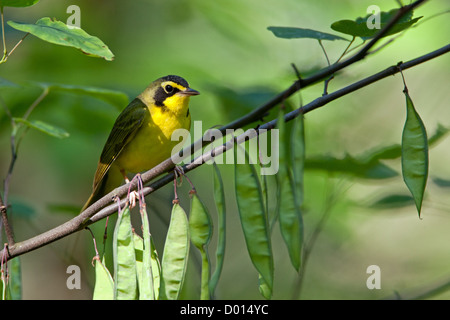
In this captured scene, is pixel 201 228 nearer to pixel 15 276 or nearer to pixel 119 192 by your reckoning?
pixel 119 192

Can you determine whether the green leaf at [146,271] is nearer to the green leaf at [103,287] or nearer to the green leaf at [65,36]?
the green leaf at [103,287]

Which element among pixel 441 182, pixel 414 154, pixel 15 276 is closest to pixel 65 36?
pixel 414 154

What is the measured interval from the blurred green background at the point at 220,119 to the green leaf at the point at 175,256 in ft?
10.4

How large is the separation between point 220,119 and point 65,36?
317 cm

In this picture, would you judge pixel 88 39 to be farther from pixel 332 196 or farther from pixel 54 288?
pixel 54 288

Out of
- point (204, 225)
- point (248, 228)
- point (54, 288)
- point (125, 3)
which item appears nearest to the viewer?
point (248, 228)

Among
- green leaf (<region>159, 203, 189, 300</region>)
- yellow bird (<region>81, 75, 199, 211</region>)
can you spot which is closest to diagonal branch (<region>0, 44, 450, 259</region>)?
green leaf (<region>159, 203, 189, 300</region>)

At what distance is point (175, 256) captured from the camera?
2064 mm

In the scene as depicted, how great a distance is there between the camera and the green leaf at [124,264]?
2.10 m

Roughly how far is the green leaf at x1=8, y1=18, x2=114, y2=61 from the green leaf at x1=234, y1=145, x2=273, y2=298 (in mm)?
692

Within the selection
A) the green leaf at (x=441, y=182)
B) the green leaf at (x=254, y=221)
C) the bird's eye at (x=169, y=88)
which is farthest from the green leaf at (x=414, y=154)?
the bird's eye at (x=169, y=88)
